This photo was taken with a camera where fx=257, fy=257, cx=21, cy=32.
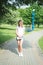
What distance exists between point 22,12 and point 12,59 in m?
63.2

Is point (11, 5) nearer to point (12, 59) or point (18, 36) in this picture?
point (18, 36)

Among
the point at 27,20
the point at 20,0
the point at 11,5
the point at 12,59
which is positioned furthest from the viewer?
the point at 27,20

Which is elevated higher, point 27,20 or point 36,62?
point 36,62

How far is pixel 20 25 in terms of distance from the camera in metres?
13.2

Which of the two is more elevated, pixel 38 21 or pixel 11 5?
pixel 11 5

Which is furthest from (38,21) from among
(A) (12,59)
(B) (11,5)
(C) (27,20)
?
(A) (12,59)

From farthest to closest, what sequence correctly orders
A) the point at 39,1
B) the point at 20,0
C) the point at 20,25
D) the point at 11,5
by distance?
the point at 11,5 < the point at 20,0 < the point at 39,1 < the point at 20,25

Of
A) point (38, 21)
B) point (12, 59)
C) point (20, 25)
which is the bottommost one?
point (38, 21)

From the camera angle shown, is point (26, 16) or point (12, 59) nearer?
point (12, 59)

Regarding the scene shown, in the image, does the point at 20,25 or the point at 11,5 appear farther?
the point at 11,5

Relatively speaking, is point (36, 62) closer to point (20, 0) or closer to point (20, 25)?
point (20, 25)

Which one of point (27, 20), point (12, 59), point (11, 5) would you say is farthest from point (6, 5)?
point (27, 20)

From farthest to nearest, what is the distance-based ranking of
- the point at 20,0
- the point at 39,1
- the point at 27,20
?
1. the point at 27,20
2. the point at 20,0
3. the point at 39,1

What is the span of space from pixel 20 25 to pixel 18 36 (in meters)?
0.59
